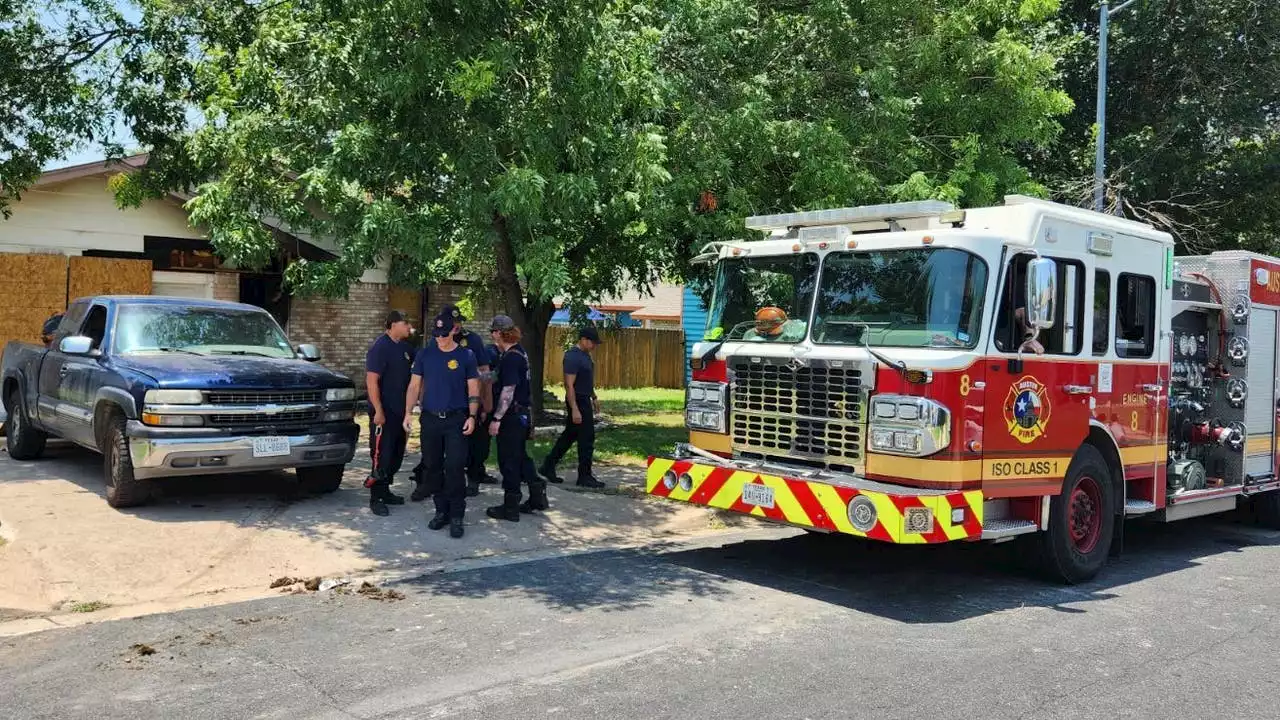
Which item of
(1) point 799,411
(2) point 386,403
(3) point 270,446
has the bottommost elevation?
(3) point 270,446

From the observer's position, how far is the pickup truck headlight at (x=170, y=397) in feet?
27.5

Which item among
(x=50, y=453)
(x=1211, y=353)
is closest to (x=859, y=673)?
(x=1211, y=353)

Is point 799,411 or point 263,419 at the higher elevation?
point 799,411

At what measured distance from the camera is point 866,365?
705 centimetres

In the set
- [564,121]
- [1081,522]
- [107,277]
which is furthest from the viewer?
[107,277]

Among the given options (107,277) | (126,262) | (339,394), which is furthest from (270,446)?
(126,262)

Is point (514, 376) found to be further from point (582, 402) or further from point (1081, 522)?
point (1081, 522)

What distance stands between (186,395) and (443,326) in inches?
84.7

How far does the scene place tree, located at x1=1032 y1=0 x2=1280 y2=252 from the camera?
2009cm

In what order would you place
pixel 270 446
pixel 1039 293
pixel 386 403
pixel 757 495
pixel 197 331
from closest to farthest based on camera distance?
pixel 1039 293, pixel 757 495, pixel 270 446, pixel 386 403, pixel 197 331

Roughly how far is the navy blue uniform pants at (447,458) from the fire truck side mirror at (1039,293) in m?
4.46

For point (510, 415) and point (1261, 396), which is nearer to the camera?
point (510, 415)

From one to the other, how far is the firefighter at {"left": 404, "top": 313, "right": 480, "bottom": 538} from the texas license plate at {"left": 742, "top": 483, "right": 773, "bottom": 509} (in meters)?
2.38

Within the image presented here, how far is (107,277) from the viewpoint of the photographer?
1622cm
